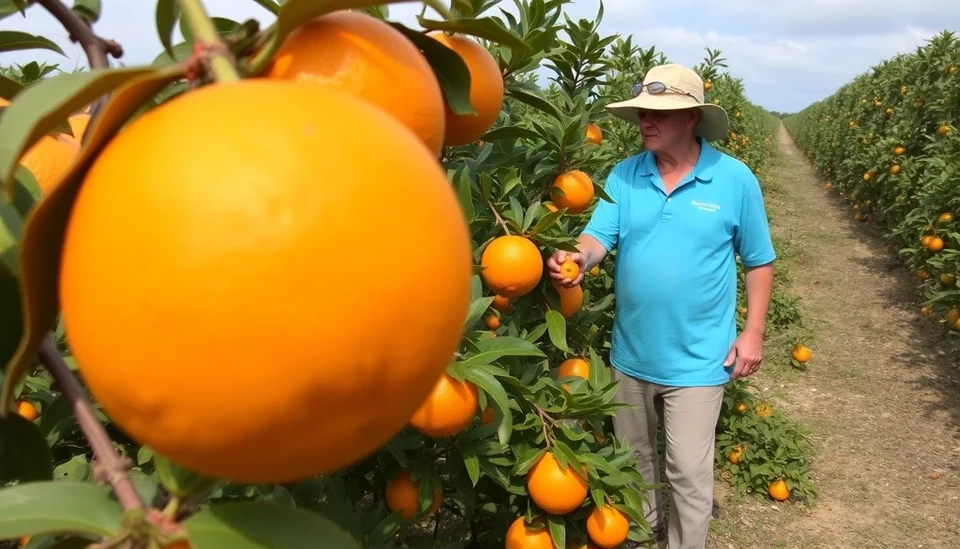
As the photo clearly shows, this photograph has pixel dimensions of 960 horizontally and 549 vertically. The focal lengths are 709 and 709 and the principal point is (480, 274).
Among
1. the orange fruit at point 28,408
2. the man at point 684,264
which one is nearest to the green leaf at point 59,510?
the orange fruit at point 28,408

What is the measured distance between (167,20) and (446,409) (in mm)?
832

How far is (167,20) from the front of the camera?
0.51m

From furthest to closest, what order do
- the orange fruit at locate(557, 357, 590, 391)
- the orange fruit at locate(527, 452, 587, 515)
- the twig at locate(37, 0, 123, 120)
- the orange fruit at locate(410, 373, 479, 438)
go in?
1. the orange fruit at locate(557, 357, 590, 391)
2. the orange fruit at locate(527, 452, 587, 515)
3. the orange fruit at locate(410, 373, 479, 438)
4. the twig at locate(37, 0, 123, 120)

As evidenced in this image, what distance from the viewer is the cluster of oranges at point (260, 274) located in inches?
10.7

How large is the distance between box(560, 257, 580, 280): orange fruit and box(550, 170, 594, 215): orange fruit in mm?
165

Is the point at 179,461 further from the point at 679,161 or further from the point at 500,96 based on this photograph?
the point at 679,161

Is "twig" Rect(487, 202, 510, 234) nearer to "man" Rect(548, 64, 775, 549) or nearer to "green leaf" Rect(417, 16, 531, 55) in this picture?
"man" Rect(548, 64, 775, 549)

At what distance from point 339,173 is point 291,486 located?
1120 mm

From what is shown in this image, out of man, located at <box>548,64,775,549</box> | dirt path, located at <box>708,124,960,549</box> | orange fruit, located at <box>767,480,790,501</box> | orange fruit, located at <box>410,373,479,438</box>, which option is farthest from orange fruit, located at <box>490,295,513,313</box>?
orange fruit, located at <box>767,480,790,501</box>

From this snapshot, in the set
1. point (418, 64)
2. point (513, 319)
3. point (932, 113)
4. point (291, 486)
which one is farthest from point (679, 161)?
point (932, 113)

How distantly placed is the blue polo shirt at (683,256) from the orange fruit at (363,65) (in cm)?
221

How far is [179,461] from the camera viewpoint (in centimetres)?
33

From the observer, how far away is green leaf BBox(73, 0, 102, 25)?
612mm

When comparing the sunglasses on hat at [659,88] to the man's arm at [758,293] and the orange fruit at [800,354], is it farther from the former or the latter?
the orange fruit at [800,354]
